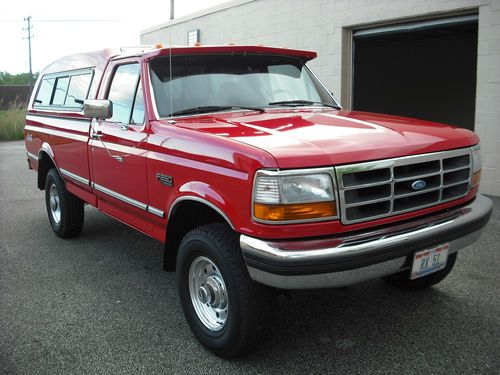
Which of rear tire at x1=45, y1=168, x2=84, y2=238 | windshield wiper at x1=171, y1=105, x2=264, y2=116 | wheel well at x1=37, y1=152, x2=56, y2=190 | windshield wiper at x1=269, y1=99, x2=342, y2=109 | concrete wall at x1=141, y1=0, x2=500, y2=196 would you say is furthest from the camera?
concrete wall at x1=141, y1=0, x2=500, y2=196

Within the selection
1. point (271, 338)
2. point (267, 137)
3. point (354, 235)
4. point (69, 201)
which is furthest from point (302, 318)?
point (69, 201)

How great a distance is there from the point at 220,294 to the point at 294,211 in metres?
0.86

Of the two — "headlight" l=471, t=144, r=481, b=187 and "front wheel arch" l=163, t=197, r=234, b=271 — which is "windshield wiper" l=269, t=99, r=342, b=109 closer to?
"front wheel arch" l=163, t=197, r=234, b=271

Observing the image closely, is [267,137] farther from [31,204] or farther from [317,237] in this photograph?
[31,204]

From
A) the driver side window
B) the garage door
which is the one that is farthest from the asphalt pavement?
the garage door

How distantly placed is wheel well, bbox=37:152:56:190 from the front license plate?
4.47 m

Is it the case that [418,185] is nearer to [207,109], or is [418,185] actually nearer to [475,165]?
[475,165]

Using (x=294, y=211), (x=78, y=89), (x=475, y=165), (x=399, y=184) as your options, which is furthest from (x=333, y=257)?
(x=78, y=89)

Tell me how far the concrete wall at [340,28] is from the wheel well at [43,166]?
2161 mm

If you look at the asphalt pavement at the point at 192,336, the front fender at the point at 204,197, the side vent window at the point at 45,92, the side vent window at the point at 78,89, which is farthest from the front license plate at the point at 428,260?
the side vent window at the point at 45,92

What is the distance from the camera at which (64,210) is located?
219 inches

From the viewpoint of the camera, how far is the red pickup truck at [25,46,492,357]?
104 inches

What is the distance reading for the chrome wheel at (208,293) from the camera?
3.16 meters

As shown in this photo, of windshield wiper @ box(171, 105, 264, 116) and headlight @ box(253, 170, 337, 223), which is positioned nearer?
headlight @ box(253, 170, 337, 223)
